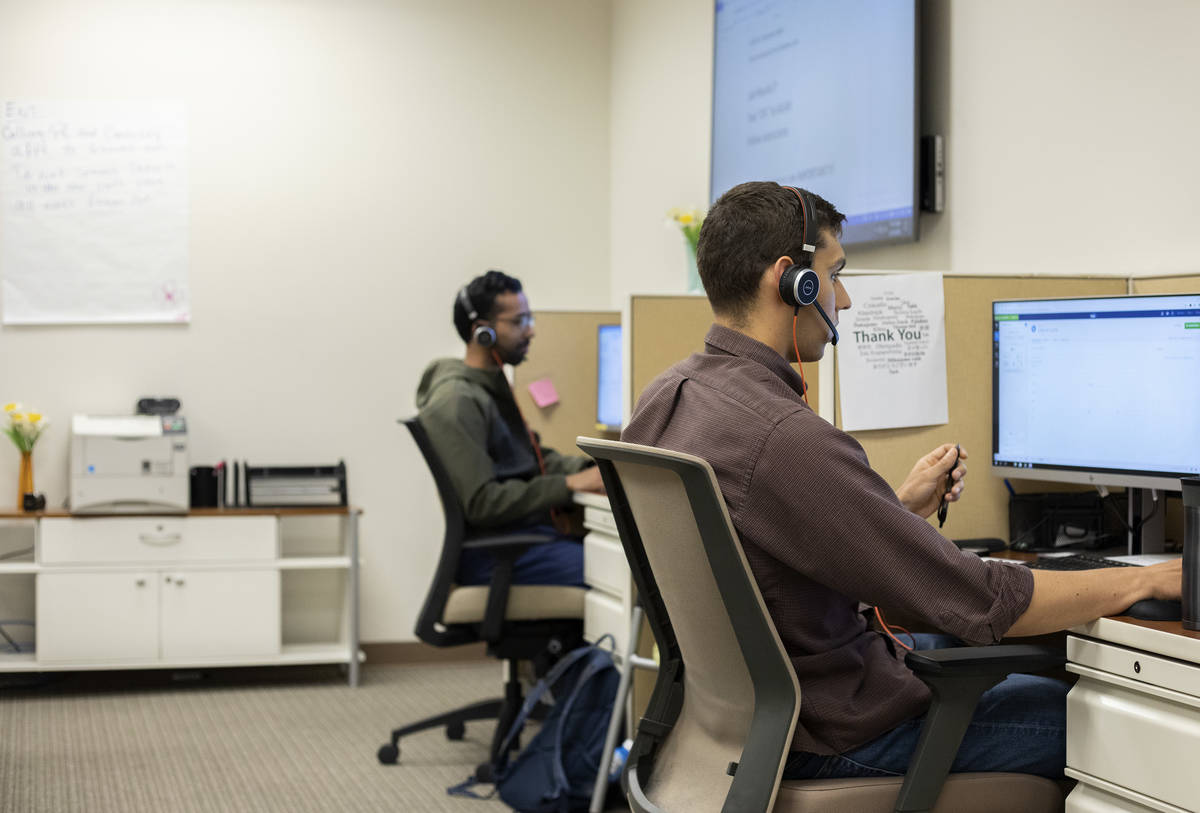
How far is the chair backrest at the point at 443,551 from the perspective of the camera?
296cm

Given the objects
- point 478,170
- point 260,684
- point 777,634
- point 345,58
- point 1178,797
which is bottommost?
point 260,684

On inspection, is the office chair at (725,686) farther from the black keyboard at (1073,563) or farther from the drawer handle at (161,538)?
the drawer handle at (161,538)

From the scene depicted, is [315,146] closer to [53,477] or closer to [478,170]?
[478,170]

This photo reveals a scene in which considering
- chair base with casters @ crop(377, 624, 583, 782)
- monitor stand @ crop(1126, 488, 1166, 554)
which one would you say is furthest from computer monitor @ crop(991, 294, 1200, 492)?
chair base with casters @ crop(377, 624, 583, 782)

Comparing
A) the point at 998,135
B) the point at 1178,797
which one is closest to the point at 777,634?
the point at 1178,797

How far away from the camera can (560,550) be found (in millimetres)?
3021

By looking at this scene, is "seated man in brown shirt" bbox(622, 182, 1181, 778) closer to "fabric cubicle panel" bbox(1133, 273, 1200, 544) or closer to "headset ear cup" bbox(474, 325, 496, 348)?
"fabric cubicle panel" bbox(1133, 273, 1200, 544)

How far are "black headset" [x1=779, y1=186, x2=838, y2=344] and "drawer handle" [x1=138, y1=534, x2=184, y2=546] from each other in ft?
10.1

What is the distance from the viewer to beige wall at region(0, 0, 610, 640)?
4352mm

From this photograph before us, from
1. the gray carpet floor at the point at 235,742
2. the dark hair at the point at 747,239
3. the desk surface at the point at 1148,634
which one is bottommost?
the gray carpet floor at the point at 235,742

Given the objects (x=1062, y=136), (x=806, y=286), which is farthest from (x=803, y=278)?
(x=1062, y=136)

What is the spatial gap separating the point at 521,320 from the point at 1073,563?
6.36 ft

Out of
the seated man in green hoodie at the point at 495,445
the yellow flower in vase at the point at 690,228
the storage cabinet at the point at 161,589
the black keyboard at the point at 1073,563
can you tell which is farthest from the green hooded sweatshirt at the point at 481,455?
the black keyboard at the point at 1073,563

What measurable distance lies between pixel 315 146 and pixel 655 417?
335 cm
